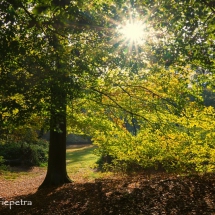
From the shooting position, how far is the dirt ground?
273 inches

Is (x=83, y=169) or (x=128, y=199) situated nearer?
(x=128, y=199)

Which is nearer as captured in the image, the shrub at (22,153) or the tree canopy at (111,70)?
the tree canopy at (111,70)

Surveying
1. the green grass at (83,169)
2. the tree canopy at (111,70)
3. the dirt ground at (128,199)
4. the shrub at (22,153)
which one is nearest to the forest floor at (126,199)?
the dirt ground at (128,199)

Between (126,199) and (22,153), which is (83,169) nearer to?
(22,153)

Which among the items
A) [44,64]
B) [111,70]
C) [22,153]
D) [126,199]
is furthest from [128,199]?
[22,153]

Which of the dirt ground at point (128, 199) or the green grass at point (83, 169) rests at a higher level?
the dirt ground at point (128, 199)

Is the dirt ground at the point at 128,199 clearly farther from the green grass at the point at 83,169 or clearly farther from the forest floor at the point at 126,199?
the green grass at the point at 83,169

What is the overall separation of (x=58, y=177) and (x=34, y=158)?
12.1m

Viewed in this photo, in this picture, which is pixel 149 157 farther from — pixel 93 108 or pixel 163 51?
pixel 163 51

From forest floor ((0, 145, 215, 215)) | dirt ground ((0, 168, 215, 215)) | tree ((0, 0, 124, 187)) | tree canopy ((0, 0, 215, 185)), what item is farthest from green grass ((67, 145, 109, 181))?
tree ((0, 0, 124, 187))

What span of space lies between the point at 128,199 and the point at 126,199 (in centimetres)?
7

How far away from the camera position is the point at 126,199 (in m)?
7.86

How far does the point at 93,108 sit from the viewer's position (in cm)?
1134

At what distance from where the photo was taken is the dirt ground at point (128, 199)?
6.93 m
